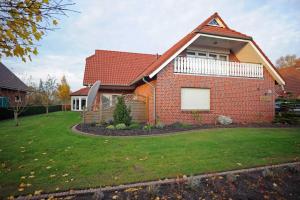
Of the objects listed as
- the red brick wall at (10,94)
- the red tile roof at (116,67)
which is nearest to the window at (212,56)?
the red tile roof at (116,67)

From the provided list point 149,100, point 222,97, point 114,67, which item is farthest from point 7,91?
point 222,97

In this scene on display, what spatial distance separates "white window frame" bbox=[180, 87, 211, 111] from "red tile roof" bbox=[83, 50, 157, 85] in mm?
7143

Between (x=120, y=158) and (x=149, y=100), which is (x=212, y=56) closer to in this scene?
(x=149, y=100)

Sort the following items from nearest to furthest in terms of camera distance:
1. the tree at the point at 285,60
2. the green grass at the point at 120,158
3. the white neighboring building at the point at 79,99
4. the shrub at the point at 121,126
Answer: the green grass at the point at 120,158 < the shrub at the point at 121,126 < the white neighboring building at the point at 79,99 < the tree at the point at 285,60

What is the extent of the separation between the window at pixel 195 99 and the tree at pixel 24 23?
32.7ft

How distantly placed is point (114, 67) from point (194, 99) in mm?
10066

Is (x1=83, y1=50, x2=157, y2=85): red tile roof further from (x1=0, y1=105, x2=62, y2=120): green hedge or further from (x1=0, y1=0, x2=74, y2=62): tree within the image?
(x1=0, y1=0, x2=74, y2=62): tree

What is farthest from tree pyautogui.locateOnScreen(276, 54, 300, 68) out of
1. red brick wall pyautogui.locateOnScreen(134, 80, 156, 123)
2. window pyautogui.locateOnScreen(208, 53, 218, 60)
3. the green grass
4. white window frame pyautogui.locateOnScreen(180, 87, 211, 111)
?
the green grass

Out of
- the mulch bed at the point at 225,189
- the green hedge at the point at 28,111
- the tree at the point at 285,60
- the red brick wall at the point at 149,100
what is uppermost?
the tree at the point at 285,60

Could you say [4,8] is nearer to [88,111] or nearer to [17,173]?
[17,173]

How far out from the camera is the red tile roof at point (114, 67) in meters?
17.9

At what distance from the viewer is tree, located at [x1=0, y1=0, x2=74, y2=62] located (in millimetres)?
3160

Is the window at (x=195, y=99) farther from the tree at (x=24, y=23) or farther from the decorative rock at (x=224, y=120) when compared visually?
the tree at (x=24, y=23)

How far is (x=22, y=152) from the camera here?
6.38 metres
